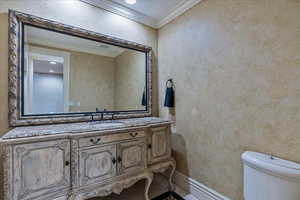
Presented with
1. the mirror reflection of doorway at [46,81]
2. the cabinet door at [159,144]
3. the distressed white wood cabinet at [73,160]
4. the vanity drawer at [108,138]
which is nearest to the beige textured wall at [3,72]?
Result: the mirror reflection of doorway at [46,81]

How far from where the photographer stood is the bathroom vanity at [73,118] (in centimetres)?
101

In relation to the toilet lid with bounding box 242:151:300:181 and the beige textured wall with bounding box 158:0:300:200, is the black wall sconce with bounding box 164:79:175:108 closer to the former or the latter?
the beige textured wall with bounding box 158:0:300:200

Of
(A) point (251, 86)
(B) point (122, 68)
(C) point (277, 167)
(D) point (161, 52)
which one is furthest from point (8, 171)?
(D) point (161, 52)

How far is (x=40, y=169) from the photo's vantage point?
1.01m

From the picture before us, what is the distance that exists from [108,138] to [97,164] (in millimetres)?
231

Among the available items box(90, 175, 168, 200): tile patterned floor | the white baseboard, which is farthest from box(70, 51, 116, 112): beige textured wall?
the white baseboard

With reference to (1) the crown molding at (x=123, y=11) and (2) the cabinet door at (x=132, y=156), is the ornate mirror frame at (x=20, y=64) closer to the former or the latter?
(1) the crown molding at (x=123, y=11)

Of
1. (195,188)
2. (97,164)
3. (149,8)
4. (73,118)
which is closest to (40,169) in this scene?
(97,164)

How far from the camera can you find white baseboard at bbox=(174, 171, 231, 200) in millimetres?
1490

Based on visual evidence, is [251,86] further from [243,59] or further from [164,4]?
[164,4]

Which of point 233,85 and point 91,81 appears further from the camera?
point 91,81

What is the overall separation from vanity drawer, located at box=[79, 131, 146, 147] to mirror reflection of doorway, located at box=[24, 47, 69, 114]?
0.60 meters

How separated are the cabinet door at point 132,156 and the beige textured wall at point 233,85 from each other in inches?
26.7

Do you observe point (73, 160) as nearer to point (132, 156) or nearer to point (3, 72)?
point (132, 156)
